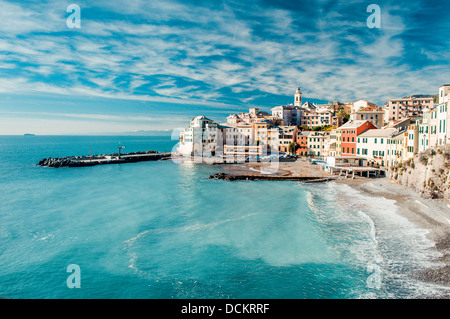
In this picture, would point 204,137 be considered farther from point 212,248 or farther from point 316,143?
point 212,248

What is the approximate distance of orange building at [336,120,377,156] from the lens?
57219 mm

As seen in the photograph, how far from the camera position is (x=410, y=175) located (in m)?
37.4

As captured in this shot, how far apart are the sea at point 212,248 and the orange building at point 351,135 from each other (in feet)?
76.8

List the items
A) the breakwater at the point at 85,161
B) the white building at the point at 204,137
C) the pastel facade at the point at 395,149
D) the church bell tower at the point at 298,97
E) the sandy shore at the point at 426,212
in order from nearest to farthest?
1. the sandy shore at the point at 426,212
2. the pastel facade at the point at 395,149
3. the breakwater at the point at 85,161
4. the white building at the point at 204,137
5. the church bell tower at the point at 298,97

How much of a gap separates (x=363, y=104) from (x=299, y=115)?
84.3 ft

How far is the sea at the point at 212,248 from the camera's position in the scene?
15461 mm

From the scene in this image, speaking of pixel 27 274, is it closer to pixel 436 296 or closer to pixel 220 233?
pixel 220 233

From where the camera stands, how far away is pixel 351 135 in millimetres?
57812

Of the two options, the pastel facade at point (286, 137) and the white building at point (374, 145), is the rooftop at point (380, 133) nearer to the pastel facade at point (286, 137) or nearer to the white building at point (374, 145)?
the white building at point (374, 145)

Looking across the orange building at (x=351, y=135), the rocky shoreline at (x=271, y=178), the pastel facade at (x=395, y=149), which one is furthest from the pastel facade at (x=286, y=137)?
the pastel facade at (x=395, y=149)

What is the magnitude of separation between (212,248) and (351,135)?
4799 cm

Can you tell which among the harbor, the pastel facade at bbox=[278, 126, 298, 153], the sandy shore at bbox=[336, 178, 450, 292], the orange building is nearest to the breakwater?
the harbor

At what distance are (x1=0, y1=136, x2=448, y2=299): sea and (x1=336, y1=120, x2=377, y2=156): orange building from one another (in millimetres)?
23424
